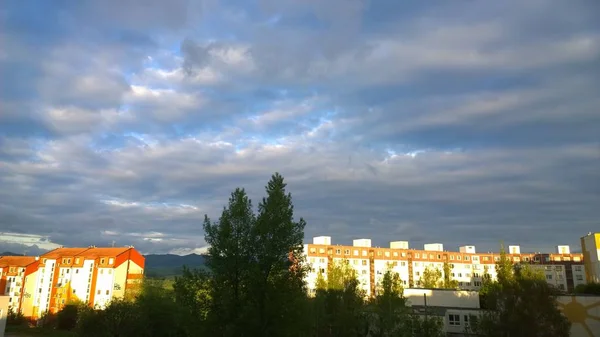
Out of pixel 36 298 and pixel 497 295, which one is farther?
pixel 36 298

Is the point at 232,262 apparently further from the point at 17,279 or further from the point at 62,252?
the point at 17,279

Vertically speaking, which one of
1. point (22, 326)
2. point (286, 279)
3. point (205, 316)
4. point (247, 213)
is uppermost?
point (247, 213)

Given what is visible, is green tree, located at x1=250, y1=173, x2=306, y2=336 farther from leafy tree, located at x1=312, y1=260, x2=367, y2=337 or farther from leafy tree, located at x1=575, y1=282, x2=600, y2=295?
leafy tree, located at x1=575, y1=282, x2=600, y2=295

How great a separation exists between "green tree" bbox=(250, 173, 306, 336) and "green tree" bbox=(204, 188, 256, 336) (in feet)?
2.48

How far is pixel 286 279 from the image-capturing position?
32.1 meters

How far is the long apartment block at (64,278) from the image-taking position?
389 ft

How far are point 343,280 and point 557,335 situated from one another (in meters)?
33.3

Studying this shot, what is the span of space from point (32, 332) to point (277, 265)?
3741 inches

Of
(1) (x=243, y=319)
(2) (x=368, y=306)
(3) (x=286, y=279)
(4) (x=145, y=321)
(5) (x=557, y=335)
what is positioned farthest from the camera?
(2) (x=368, y=306)

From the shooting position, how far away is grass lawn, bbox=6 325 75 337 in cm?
9648

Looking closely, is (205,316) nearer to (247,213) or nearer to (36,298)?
(247,213)

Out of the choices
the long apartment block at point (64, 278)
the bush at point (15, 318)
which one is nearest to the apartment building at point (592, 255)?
the long apartment block at point (64, 278)

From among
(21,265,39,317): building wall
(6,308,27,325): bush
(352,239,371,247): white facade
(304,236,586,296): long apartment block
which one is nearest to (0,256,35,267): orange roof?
(21,265,39,317): building wall

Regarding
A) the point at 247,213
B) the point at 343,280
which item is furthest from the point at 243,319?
the point at 343,280
